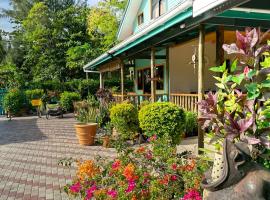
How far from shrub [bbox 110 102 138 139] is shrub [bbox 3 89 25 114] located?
11.2m

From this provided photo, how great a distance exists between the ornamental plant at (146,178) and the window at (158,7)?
1210 centimetres

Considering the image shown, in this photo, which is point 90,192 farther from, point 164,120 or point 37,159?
point 37,159

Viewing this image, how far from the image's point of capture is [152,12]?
16.2 metres

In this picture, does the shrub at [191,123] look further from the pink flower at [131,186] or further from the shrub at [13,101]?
the shrub at [13,101]

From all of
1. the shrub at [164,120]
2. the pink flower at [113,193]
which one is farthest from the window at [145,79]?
the pink flower at [113,193]

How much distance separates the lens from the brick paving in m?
5.11

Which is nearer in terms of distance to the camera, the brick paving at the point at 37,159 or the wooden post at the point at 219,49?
the brick paving at the point at 37,159

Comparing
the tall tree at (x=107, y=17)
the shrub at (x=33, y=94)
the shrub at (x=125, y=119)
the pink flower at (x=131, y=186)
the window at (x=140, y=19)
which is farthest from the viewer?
the tall tree at (x=107, y=17)

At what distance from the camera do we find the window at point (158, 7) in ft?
49.5

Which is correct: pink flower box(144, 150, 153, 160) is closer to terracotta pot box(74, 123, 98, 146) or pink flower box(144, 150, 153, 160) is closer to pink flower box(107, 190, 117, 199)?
pink flower box(107, 190, 117, 199)

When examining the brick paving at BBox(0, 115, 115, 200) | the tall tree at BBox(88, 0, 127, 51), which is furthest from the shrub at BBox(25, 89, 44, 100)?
the brick paving at BBox(0, 115, 115, 200)

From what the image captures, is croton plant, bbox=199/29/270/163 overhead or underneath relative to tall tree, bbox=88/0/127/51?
underneath

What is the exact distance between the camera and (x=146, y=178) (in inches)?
133

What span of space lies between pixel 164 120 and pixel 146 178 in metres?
3.72
